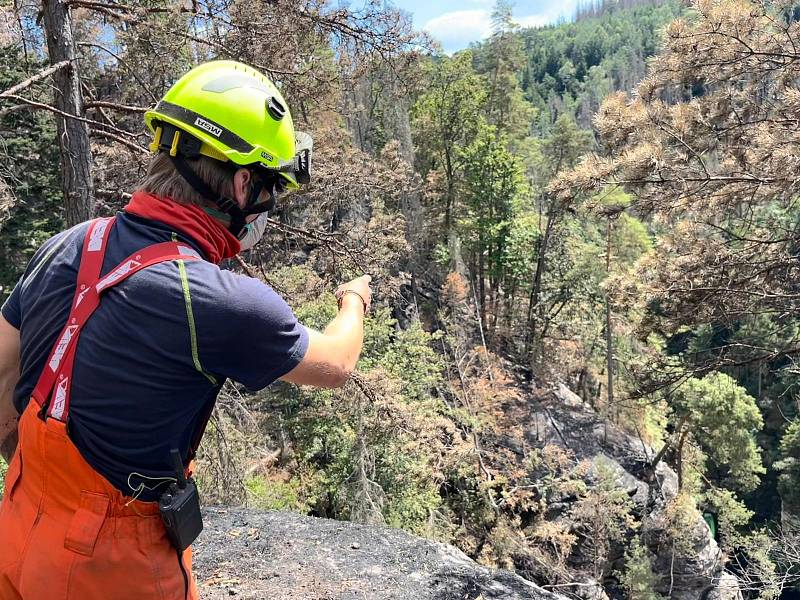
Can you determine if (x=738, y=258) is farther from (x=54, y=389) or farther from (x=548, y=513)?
(x=548, y=513)

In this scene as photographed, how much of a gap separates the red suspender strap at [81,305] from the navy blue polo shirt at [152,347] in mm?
19

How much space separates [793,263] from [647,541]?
15.1 metres

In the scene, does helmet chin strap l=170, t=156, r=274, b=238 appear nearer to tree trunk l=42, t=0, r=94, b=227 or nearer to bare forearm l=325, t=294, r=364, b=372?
bare forearm l=325, t=294, r=364, b=372

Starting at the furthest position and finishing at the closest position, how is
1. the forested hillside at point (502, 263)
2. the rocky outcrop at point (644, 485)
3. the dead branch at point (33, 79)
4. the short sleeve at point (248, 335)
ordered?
the rocky outcrop at point (644, 485) < the forested hillside at point (502, 263) < the dead branch at point (33, 79) < the short sleeve at point (248, 335)

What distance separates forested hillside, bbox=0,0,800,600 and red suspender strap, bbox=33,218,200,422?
8.66 ft

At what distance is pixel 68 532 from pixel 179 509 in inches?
9.5

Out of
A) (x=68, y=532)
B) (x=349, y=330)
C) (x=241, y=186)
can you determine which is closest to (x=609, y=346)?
(x=349, y=330)

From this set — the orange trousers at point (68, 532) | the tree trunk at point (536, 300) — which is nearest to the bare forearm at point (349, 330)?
the orange trousers at point (68, 532)

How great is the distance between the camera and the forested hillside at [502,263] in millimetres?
4957

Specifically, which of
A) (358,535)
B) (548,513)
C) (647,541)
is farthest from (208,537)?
(647,541)

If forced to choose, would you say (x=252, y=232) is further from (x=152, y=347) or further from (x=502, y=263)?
(x=502, y=263)

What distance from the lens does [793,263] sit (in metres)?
5.50

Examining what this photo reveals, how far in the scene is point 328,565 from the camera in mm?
4039

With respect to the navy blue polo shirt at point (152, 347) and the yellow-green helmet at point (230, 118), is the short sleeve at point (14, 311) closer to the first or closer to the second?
the navy blue polo shirt at point (152, 347)
